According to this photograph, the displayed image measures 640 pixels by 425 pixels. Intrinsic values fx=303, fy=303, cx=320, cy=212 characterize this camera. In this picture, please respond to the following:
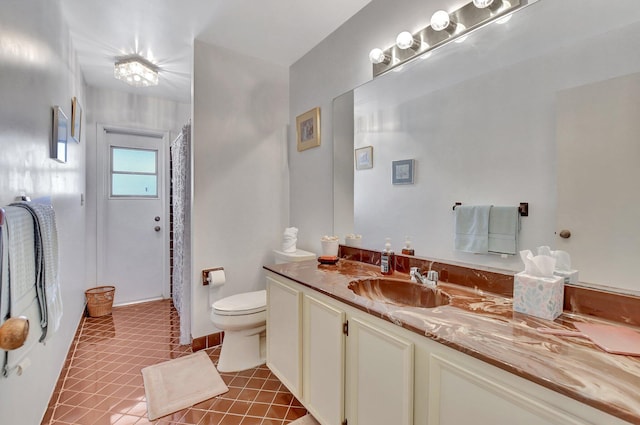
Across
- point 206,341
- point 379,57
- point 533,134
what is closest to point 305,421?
point 206,341

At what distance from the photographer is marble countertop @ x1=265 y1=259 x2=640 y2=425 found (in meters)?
0.66

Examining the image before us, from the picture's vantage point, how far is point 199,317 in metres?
2.50

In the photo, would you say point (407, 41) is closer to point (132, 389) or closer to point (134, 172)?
point (132, 389)

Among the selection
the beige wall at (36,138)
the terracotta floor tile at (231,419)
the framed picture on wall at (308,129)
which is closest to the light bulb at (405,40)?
the framed picture on wall at (308,129)

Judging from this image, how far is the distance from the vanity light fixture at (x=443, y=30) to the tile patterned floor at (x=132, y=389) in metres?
2.15

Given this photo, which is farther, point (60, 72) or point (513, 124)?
point (60, 72)

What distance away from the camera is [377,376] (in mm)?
1162

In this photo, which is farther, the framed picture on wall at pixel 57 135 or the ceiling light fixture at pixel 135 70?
the ceiling light fixture at pixel 135 70

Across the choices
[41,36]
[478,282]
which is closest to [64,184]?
[41,36]

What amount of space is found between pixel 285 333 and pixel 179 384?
0.87 metres

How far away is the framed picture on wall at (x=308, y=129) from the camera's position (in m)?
2.46

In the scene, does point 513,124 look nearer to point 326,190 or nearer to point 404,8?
point 404,8

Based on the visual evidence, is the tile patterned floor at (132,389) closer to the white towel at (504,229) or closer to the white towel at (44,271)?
the white towel at (44,271)

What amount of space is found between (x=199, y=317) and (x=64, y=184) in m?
1.37
